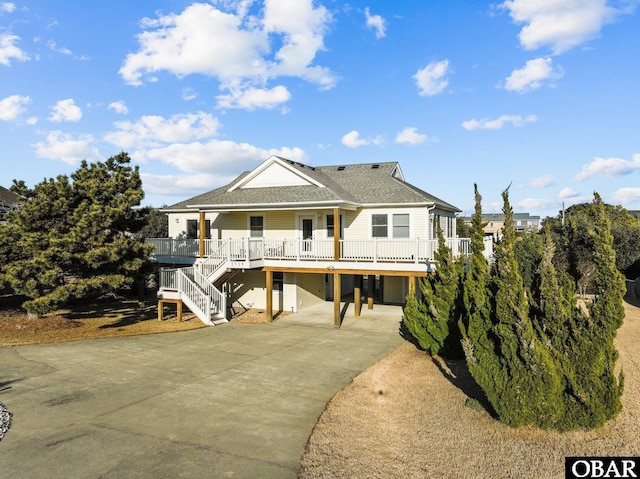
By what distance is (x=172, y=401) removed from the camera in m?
9.07

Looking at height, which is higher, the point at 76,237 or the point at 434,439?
the point at 76,237

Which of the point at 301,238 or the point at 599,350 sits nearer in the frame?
the point at 599,350

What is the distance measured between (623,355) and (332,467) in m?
10.4

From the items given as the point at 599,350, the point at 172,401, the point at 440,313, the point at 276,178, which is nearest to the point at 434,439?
the point at 599,350

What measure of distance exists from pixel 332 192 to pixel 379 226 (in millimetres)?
2877

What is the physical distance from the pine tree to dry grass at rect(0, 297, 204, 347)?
1030 millimetres

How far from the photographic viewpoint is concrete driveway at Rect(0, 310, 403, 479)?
6.54 metres

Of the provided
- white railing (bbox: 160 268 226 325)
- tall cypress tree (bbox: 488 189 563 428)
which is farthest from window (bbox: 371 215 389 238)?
tall cypress tree (bbox: 488 189 563 428)

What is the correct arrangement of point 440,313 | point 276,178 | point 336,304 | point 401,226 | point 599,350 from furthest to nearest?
point 276,178
point 401,226
point 336,304
point 440,313
point 599,350

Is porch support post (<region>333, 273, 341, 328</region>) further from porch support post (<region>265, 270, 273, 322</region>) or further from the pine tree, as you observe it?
the pine tree

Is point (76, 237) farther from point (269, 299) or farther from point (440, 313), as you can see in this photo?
point (440, 313)

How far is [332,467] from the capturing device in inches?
250

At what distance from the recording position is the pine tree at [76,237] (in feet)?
49.8

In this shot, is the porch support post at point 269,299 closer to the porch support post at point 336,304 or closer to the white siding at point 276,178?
the porch support post at point 336,304
